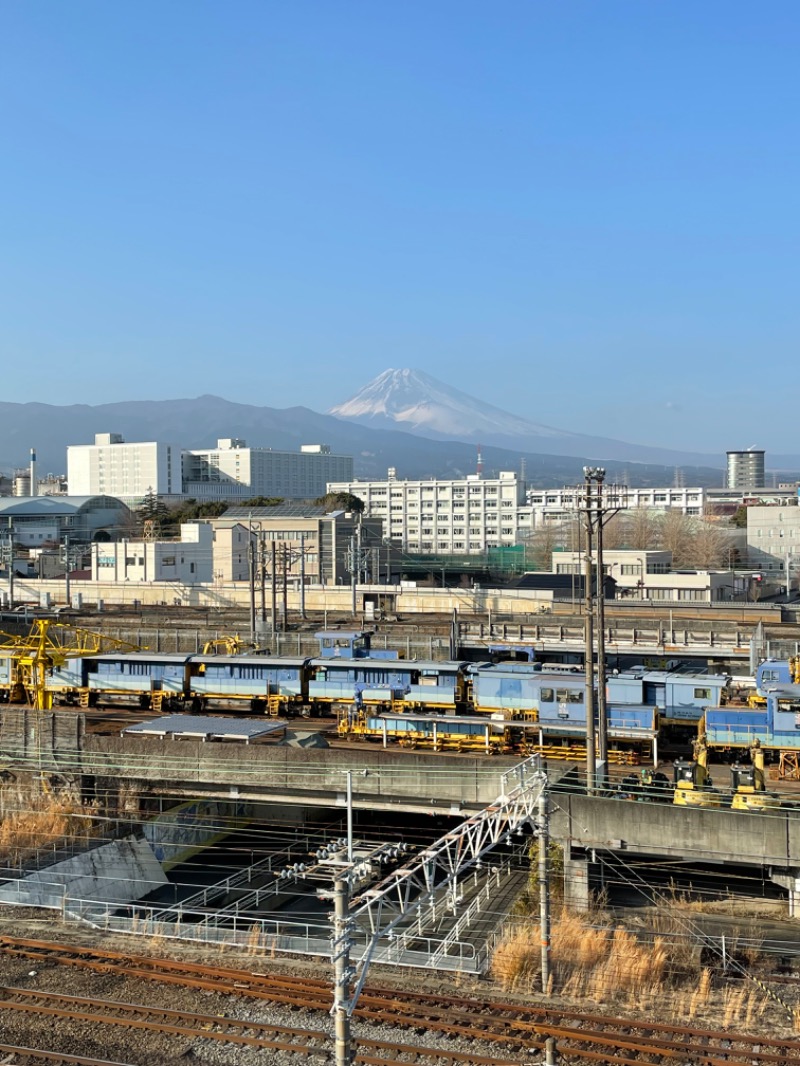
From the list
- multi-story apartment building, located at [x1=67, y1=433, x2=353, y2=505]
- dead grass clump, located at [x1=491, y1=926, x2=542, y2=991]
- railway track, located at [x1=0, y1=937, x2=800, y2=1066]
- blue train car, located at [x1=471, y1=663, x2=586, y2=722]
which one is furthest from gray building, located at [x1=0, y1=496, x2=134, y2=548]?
dead grass clump, located at [x1=491, y1=926, x2=542, y2=991]

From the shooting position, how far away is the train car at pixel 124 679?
19609 mm

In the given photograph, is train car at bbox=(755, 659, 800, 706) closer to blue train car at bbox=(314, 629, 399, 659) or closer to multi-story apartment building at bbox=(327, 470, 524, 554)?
blue train car at bbox=(314, 629, 399, 659)

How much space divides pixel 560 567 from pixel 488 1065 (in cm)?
3333

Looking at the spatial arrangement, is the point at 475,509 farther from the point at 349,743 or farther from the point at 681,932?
the point at 681,932

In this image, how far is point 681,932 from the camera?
10.8 metres

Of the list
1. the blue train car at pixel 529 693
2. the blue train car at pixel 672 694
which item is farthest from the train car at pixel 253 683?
the blue train car at pixel 672 694

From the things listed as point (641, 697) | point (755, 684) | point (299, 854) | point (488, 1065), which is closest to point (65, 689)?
point (299, 854)

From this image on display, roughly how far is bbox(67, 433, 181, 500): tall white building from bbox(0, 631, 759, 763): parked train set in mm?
67808

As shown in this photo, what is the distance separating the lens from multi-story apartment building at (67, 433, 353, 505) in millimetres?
89750

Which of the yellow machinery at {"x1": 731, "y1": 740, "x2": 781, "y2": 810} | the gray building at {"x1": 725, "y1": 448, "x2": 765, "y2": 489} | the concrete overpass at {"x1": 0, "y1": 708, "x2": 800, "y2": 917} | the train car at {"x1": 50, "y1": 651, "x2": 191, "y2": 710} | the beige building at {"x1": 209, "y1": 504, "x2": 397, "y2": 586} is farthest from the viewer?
the gray building at {"x1": 725, "y1": 448, "x2": 765, "y2": 489}

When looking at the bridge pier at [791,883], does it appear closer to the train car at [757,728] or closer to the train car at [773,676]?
the train car at [757,728]

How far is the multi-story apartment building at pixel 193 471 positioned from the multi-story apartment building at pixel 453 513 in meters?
18.8

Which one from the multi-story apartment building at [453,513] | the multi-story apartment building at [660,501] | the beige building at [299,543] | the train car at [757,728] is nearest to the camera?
the train car at [757,728]

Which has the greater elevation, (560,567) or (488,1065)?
(560,567)
